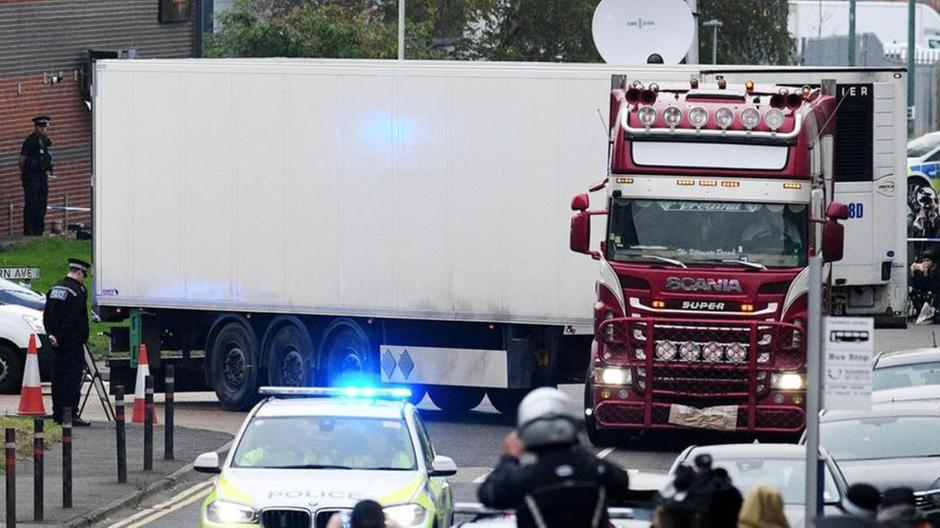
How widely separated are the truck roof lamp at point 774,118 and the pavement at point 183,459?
11.1 feet

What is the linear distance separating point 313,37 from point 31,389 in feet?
92.8

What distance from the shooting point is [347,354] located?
26.5 meters

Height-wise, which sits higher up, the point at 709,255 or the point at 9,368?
the point at 709,255

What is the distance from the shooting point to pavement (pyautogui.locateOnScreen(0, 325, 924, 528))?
1961cm

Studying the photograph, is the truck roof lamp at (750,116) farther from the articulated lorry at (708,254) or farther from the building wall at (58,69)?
the building wall at (58,69)

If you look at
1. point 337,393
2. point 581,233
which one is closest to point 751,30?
point 581,233

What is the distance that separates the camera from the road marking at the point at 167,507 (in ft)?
62.3

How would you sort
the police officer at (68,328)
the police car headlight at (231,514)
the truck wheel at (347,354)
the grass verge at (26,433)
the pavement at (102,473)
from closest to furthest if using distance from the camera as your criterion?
the police car headlight at (231,514) < the pavement at (102,473) < the grass verge at (26,433) < the police officer at (68,328) < the truck wheel at (347,354)

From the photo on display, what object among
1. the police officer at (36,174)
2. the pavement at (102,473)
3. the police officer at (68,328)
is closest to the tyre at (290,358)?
the pavement at (102,473)

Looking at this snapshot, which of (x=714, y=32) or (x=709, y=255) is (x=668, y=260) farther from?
(x=714, y=32)

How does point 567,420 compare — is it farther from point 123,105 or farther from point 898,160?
point 123,105

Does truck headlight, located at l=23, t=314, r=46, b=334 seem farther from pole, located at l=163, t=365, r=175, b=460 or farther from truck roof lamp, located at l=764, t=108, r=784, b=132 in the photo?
truck roof lamp, located at l=764, t=108, r=784, b=132

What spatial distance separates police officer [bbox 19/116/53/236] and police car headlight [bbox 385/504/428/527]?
2848 centimetres

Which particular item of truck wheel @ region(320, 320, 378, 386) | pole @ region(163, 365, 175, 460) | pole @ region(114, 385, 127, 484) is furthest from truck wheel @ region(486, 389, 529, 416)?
pole @ region(114, 385, 127, 484)
